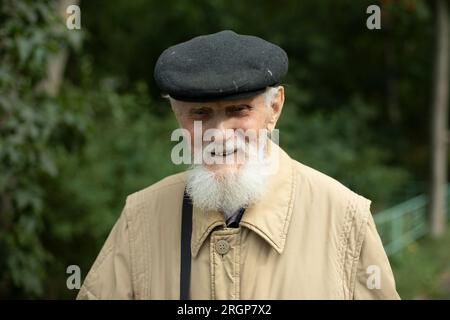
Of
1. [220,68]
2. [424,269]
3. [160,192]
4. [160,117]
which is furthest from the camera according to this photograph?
[160,117]

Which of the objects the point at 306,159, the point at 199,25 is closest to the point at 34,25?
the point at 306,159

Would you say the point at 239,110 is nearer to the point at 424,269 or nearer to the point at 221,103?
the point at 221,103

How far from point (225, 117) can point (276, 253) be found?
472mm

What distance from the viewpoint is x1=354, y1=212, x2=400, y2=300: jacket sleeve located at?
217cm

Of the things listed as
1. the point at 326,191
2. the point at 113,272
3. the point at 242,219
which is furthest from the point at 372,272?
the point at 113,272

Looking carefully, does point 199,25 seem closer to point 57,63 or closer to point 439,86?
point 439,86

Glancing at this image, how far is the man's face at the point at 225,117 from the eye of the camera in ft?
7.06

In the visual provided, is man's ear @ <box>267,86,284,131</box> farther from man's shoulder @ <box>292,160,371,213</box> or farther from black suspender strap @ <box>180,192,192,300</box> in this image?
black suspender strap @ <box>180,192,192,300</box>

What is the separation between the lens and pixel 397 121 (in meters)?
15.3

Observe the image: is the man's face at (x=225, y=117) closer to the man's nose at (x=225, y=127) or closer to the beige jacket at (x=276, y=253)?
the man's nose at (x=225, y=127)

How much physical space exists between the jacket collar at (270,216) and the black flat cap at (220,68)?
1.10ft

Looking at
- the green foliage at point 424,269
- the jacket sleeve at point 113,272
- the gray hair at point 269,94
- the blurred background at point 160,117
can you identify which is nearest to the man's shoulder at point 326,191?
the gray hair at point 269,94

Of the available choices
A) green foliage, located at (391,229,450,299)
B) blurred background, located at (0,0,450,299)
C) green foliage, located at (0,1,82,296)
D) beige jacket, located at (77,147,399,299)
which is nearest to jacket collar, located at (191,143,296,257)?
beige jacket, located at (77,147,399,299)

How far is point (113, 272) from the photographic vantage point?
2324 millimetres
